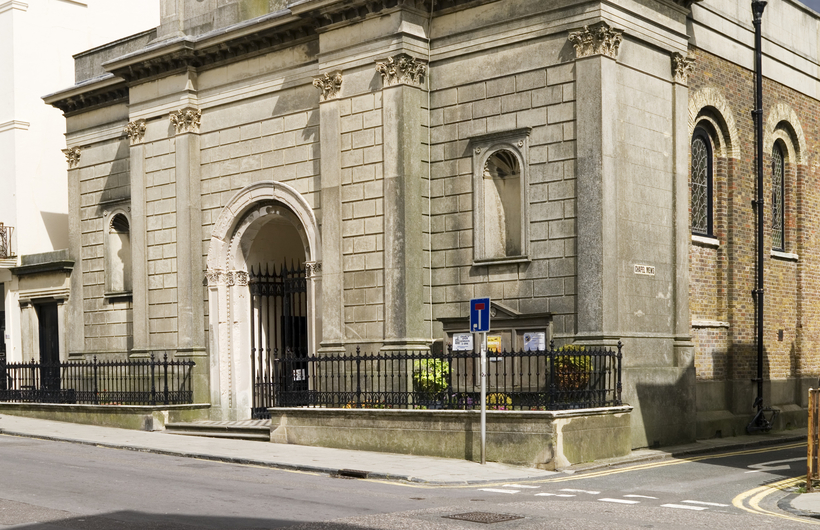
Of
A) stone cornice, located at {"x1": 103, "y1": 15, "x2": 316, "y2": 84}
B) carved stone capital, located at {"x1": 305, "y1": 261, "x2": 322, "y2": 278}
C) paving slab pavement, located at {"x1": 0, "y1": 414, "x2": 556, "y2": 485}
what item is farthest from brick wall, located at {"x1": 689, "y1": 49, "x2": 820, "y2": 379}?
stone cornice, located at {"x1": 103, "y1": 15, "x2": 316, "y2": 84}

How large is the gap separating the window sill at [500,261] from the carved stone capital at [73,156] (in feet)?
44.6

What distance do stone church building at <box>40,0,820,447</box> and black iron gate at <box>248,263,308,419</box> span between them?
0.31ft

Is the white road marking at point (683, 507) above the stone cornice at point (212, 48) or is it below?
below

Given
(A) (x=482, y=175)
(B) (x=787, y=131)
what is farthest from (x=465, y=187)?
(B) (x=787, y=131)

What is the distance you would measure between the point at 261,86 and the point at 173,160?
3265 millimetres

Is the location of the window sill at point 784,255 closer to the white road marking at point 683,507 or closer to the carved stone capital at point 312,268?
the carved stone capital at point 312,268

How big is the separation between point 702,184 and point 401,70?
7.16m

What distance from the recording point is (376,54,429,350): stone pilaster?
20438 mm

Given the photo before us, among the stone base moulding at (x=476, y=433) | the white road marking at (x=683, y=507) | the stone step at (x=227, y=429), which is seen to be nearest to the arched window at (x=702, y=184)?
the stone base moulding at (x=476, y=433)

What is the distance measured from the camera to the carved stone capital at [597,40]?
18641 millimetres

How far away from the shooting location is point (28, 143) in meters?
31.9

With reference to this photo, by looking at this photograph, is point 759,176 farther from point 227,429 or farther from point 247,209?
point 227,429

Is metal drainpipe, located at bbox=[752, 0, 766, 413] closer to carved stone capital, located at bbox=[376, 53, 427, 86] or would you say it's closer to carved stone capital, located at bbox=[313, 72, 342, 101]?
carved stone capital, located at bbox=[376, 53, 427, 86]

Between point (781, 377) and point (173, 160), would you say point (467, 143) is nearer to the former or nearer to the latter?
point (173, 160)
